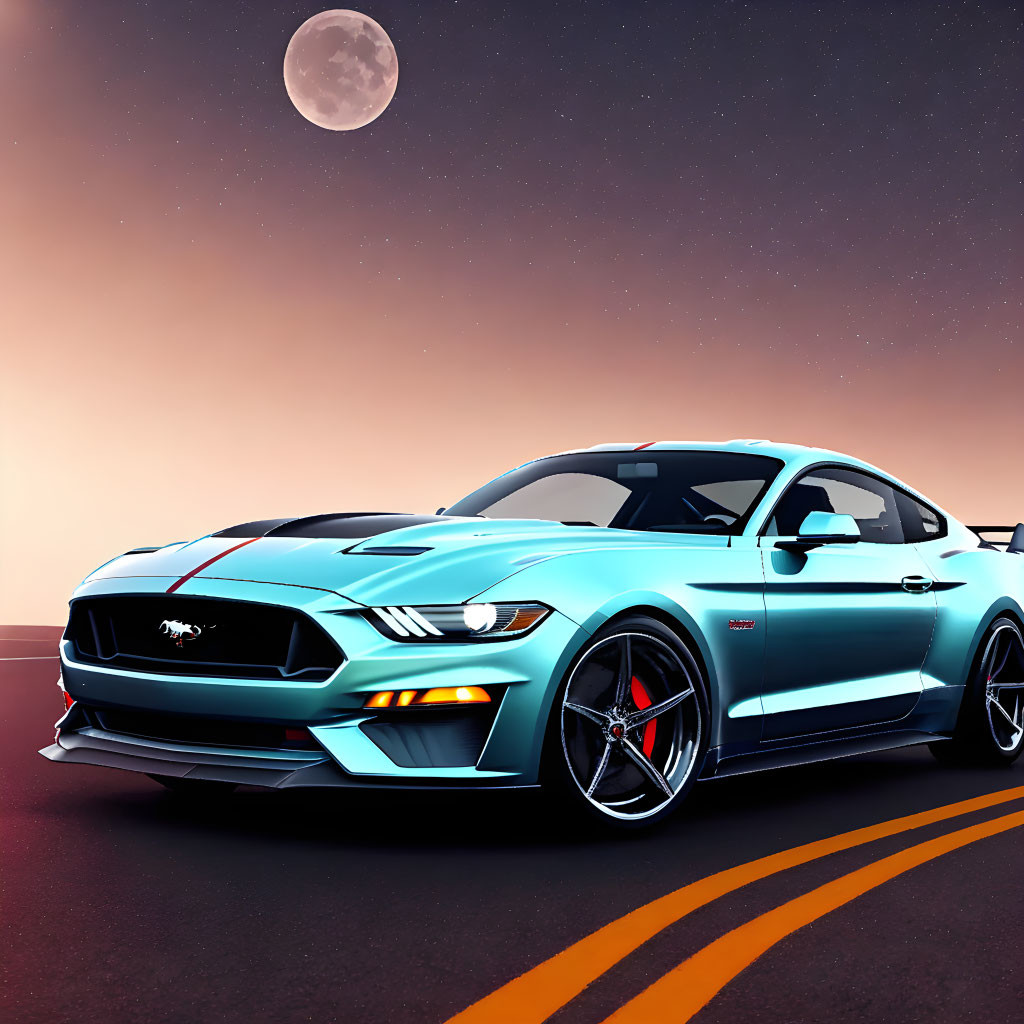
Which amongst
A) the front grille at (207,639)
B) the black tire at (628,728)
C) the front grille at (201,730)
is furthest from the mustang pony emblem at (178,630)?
the black tire at (628,728)

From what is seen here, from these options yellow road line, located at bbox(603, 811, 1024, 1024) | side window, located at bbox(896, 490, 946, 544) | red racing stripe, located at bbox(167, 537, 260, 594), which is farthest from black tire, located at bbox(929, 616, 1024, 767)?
red racing stripe, located at bbox(167, 537, 260, 594)

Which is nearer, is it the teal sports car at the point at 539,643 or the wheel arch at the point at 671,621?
the teal sports car at the point at 539,643

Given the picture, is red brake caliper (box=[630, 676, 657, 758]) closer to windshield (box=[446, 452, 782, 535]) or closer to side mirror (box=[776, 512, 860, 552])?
windshield (box=[446, 452, 782, 535])

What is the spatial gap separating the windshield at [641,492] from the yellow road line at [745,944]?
167 centimetres

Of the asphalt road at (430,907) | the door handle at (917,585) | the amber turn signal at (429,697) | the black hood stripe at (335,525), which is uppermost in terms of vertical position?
the black hood stripe at (335,525)

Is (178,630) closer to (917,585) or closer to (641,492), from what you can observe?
(641,492)

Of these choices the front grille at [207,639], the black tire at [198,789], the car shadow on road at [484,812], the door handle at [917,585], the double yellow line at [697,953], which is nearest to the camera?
the double yellow line at [697,953]

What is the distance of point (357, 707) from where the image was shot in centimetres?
484

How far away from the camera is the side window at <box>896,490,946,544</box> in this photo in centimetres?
746

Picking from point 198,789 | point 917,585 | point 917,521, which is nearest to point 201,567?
point 198,789

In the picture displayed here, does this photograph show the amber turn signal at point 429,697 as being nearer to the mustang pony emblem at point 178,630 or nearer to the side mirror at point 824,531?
the mustang pony emblem at point 178,630

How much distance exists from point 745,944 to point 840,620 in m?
2.72

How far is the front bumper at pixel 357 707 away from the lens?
4.83 metres

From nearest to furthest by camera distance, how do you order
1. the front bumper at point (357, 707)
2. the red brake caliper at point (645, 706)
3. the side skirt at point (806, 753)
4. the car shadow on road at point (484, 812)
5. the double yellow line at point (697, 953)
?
1. the double yellow line at point (697, 953)
2. the front bumper at point (357, 707)
3. the car shadow on road at point (484, 812)
4. the red brake caliper at point (645, 706)
5. the side skirt at point (806, 753)
